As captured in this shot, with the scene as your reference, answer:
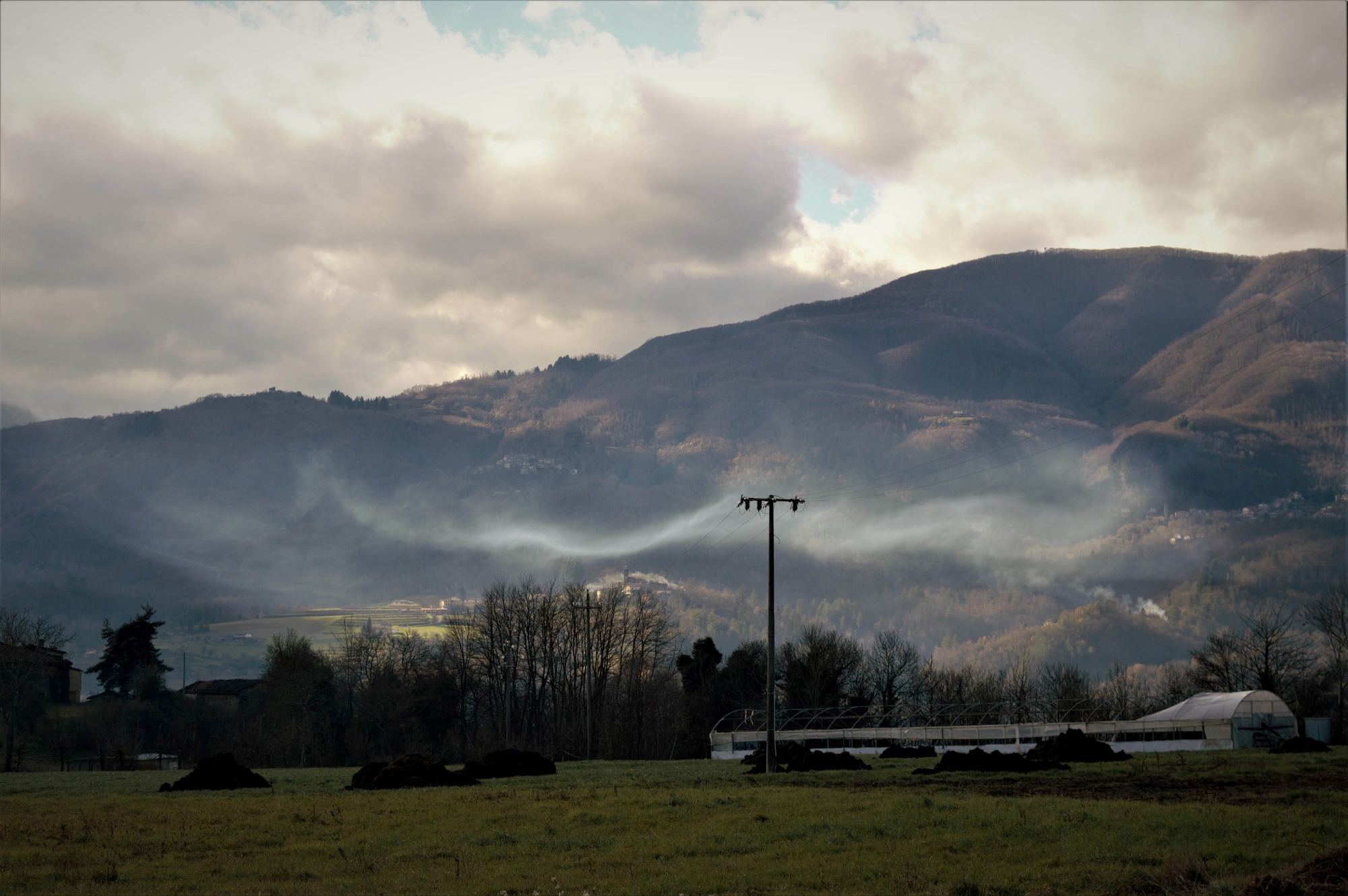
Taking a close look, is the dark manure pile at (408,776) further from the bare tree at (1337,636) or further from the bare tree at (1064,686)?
the bare tree at (1064,686)

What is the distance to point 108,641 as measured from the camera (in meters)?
144

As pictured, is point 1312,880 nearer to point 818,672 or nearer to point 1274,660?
point 818,672

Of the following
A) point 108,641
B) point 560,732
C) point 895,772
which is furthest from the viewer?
point 108,641

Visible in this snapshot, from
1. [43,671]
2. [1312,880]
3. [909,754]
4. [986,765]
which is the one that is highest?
[1312,880]

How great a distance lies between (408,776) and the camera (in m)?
42.8

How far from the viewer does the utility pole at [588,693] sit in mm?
92312

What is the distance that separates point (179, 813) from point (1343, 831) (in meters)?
30.3

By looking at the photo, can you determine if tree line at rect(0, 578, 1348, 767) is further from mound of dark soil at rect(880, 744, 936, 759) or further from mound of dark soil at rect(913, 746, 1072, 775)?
mound of dark soil at rect(913, 746, 1072, 775)

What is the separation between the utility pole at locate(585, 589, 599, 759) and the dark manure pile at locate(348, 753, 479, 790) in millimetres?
45317

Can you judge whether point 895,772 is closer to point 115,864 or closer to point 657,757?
point 115,864

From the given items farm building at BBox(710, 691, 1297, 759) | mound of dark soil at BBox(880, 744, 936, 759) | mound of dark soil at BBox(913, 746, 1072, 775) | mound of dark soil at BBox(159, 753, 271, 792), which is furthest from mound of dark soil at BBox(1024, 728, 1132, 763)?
mound of dark soil at BBox(159, 753, 271, 792)

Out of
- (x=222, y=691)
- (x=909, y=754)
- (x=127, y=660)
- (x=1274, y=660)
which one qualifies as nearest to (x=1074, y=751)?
(x=909, y=754)

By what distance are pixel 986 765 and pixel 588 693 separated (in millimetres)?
50212

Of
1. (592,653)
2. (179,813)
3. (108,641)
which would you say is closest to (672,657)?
(592,653)
